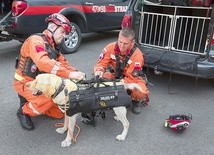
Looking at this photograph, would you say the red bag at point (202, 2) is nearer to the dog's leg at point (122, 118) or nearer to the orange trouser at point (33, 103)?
the dog's leg at point (122, 118)

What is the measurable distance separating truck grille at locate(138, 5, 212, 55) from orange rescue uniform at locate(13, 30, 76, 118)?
1843 mm

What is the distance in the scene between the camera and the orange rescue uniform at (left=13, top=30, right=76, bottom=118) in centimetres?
287

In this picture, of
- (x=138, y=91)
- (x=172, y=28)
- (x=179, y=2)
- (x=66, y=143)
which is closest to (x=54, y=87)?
(x=66, y=143)

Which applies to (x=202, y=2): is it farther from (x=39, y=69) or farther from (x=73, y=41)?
(x=39, y=69)

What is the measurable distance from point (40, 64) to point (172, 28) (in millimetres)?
2318

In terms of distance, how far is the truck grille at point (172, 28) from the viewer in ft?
14.7

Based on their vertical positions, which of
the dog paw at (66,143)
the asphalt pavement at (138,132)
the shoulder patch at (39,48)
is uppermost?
the shoulder patch at (39,48)

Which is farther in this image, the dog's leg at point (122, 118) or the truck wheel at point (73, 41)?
the truck wheel at point (73, 41)

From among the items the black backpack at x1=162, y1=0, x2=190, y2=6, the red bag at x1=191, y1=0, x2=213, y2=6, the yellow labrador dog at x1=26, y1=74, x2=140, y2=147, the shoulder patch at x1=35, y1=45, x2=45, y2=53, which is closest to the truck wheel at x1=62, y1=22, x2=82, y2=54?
the black backpack at x1=162, y1=0, x2=190, y2=6

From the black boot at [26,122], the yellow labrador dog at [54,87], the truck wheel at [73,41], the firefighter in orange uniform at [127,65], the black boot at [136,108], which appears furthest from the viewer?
the truck wheel at [73,41]

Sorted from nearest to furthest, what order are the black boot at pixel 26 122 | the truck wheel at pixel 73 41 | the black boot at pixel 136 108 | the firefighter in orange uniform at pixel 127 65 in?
the black boot at pixel 26 122
the firefighter in orange uniform at pixel 127 65
the black boot at pixel 136 108
the truck wheel at pixel 73 41

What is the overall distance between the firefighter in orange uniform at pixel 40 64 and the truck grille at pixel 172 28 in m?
1.83

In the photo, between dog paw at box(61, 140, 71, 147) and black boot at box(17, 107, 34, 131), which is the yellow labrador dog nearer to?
dog paw at box(61, 140, 71, 147)

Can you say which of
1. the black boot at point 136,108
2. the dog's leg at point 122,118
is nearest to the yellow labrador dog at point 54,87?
the dog's leg at point 122,118
